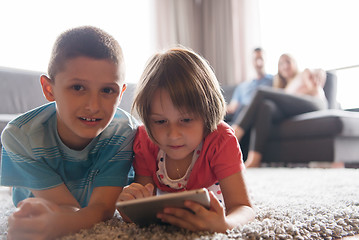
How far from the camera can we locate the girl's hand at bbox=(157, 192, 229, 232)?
1.95ft

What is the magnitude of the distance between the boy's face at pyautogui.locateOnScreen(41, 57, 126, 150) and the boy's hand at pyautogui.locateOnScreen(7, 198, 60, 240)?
0.24 meters

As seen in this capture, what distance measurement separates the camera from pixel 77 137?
873 mm

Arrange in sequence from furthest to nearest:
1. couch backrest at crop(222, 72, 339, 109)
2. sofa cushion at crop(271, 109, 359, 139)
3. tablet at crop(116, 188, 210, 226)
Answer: couch backrest at crop(222, 72, 339, 109) → sofa cushion at crop(271, 109, 359, 139) → tablet at crop(116, 188, 210, 226)

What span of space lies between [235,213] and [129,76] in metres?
3.04

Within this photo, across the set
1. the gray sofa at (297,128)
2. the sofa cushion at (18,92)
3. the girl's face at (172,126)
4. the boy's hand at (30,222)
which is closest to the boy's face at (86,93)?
the girl's face at (172,126)

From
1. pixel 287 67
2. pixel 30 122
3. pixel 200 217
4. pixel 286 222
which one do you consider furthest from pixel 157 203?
pixel 287 67

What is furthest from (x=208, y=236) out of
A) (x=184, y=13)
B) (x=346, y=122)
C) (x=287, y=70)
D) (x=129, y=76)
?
(x=184, y=13)

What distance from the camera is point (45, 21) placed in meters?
3.02

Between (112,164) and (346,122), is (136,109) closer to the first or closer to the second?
(112,164)

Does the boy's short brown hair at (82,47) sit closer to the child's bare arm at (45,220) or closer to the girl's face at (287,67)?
the child's bare arm at (45,220)

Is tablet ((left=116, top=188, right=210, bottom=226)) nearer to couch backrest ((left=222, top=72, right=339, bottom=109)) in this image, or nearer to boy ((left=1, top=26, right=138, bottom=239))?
boy ((left=1, top=26, right=138, bottom=239))

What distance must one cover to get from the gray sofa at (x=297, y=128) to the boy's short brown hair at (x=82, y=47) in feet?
3.26

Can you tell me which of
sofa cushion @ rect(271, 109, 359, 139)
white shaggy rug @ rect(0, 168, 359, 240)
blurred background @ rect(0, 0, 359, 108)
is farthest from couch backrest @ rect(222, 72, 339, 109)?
white shaggy rug @ rect(0, 168, 359, 240)

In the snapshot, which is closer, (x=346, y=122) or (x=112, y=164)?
(x=112, y=164)
